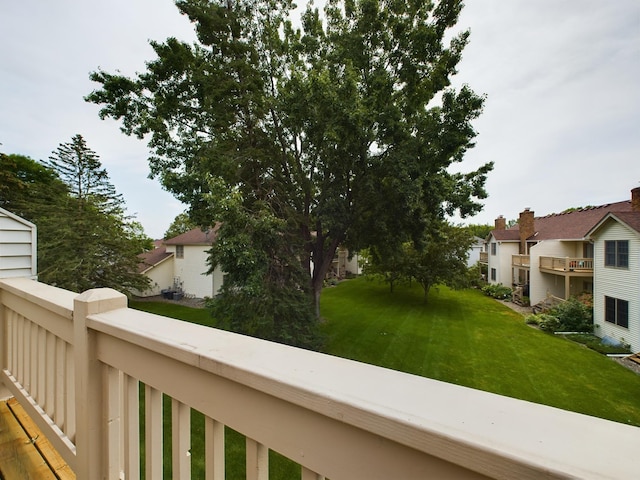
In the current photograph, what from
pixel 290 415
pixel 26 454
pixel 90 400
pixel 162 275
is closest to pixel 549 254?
pixel 290 415

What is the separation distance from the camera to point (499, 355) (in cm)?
933

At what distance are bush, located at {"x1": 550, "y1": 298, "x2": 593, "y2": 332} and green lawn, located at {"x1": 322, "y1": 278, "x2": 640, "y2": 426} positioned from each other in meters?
1.60

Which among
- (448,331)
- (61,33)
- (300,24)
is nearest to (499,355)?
(448,331)

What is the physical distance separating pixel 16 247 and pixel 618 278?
55.1 feet

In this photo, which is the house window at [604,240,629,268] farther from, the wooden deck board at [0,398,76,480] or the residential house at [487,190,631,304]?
the wooden deck board at [0,398,76,480]

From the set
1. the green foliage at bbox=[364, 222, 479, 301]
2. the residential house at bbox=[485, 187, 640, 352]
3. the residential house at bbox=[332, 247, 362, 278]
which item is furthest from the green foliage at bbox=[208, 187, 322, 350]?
the residential house at bbox=[332, 247, 362, 278]

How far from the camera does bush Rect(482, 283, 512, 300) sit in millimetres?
19203

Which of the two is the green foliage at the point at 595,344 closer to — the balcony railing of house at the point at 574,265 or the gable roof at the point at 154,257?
the balcony railing of house at the point at 574,265

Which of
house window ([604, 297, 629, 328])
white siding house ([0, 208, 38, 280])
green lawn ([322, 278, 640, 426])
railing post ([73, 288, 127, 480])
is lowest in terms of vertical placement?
green lawn ([322, 278, 640, 426])

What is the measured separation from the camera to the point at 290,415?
2.04 ft

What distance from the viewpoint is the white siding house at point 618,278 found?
1023 cm

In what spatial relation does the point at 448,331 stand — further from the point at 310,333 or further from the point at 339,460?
the point at 339,460

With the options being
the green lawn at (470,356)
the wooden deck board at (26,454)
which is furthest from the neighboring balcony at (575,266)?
the wooden deck board at (26,454)

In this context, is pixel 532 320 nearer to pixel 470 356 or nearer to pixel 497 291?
pixel 470 356
